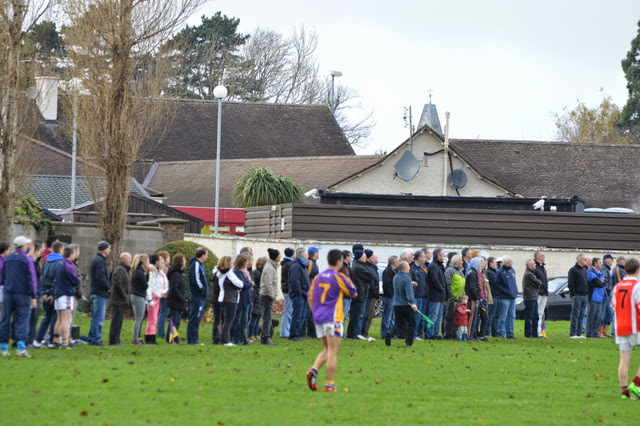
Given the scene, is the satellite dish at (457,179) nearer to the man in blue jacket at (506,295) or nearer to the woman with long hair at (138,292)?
the man in blue jacket at (506,295)

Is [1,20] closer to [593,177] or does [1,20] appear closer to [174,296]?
A: [174,296]

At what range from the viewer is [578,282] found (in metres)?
23.5

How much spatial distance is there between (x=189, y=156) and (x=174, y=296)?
127ft

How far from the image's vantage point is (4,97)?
21531 mm

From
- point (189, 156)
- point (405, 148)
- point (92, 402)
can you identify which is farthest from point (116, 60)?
point (189, 156)

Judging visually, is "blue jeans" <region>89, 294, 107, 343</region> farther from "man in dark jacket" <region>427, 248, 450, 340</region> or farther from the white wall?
the white wall

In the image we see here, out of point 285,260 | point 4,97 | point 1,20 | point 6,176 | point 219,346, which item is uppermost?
point 1,20

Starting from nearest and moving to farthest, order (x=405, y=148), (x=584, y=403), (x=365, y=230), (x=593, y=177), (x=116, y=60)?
(x=584, y=403), (x=116, y=60), (x=365, y=230), (x=405, y=148), (x=593, y=177)

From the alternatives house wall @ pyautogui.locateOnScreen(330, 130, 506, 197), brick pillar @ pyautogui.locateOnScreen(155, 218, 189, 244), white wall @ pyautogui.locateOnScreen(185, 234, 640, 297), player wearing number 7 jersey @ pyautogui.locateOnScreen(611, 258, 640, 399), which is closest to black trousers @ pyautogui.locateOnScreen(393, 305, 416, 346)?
player wearing number 7 jersey @ pyautogui.locateOnScreen(611, 258, 640, 399)

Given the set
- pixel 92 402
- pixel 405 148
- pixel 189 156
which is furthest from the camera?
pixel 189 156

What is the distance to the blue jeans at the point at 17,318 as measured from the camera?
592 inches

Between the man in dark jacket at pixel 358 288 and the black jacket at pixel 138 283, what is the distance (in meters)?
4.41

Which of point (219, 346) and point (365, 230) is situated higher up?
point (365, 230)

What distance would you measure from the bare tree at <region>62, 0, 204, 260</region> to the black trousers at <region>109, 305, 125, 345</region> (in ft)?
23.9
